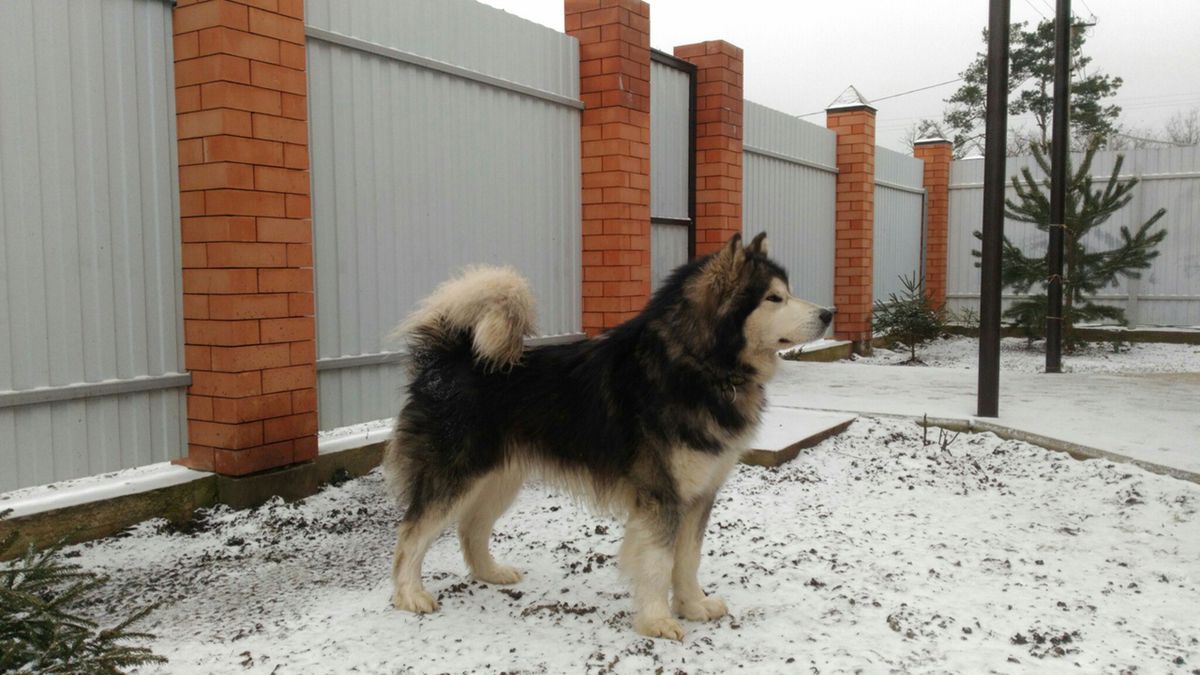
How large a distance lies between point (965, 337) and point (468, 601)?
13941 millimetres

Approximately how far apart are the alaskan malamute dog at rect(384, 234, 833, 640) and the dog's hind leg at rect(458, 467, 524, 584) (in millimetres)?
64

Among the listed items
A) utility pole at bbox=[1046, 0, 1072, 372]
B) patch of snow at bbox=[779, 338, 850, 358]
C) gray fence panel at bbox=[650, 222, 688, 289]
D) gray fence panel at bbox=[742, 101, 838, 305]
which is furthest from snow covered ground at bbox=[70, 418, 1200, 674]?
gray fence panel at bbox=[742, 101, 838, 305]

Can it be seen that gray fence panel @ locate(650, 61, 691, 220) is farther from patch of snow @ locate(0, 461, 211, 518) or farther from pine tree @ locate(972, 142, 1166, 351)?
pine tree @ locate(972, 142, 1166, 351)

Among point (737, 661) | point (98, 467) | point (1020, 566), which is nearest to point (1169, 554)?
point (1020, 566)

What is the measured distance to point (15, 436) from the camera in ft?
13.7

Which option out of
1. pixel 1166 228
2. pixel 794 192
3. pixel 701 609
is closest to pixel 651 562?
pixel 701 609

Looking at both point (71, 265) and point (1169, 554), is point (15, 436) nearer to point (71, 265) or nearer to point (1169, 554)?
point (71, 265)

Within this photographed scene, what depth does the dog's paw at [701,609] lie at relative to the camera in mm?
3662

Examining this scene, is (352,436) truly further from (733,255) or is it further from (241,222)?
(733,255)

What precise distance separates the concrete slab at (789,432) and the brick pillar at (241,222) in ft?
9.38

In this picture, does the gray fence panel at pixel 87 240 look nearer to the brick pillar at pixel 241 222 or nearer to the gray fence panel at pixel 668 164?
the brick pillar at pixel 241 222

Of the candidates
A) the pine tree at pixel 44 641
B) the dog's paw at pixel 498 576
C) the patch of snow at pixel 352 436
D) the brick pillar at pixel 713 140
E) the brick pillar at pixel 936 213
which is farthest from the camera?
the brick pillar at pixel 936 213

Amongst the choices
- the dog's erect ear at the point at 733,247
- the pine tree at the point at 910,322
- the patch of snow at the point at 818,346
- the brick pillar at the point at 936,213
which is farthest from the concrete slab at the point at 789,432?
the brick pillar at the point at 936,213

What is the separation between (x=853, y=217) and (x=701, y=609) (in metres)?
10.6
